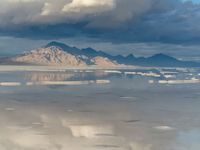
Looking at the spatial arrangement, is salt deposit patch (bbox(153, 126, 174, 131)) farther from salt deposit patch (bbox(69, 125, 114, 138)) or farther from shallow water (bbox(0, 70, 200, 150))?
salt deposit patch (bbox(69, 125, 114, 138))

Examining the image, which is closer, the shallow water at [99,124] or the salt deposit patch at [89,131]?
the shallow water at [99,124]

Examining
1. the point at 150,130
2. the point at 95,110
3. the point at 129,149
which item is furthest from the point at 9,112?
the point at 129,149

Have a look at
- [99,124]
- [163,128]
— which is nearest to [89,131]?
[99,124]

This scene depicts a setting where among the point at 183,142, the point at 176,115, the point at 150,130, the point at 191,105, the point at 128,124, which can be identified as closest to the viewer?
the point at 183,142

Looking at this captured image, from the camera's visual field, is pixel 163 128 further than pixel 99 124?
No

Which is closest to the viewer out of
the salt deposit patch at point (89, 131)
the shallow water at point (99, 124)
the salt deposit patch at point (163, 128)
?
the shallow water at point (99, 124)

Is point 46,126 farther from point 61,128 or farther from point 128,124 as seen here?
point 128,124

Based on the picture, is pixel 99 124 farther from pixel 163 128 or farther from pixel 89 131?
pixel 163 128

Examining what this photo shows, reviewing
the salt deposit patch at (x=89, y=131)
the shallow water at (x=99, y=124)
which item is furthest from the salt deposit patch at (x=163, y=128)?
the salt deposit patch at (x=89, y=131)

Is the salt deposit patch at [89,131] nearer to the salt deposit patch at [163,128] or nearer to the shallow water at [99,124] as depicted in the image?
the shallow water at [99,124]

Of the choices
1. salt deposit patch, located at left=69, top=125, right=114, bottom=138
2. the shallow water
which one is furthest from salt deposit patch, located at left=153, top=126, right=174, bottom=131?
salt deposit patch, located at left=69, top=125, right=114, bottom=138

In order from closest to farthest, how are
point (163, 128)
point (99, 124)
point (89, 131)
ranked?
point (89, 131), point (163, 128), point (99, 124)
